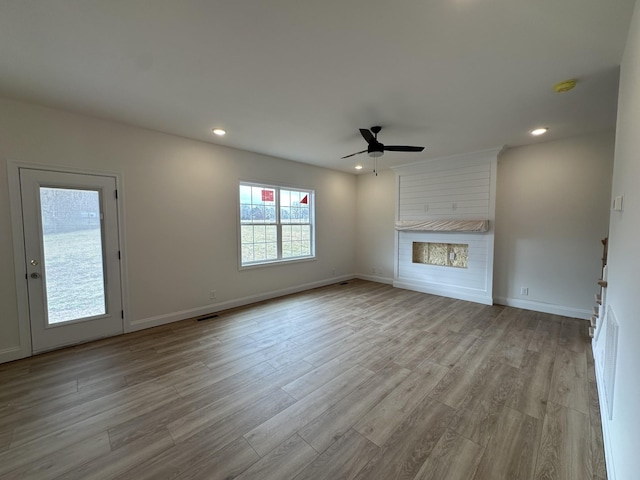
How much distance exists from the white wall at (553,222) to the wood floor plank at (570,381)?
149 cm

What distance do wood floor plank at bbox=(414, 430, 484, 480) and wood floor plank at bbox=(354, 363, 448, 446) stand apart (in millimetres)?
278

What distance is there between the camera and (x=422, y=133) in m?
3.69

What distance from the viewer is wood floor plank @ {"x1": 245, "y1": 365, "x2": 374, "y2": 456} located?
1732 mm

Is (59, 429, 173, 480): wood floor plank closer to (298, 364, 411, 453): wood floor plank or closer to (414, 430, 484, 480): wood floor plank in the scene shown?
(298, 364, 411, 453): wood floor plank

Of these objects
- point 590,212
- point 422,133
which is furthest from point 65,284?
point 590,212

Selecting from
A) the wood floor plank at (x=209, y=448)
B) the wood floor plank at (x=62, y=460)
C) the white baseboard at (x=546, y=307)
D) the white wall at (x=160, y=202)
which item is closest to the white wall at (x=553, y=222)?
the white baseboard at (x=546, y=307)

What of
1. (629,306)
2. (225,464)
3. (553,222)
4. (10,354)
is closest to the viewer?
(629,306)

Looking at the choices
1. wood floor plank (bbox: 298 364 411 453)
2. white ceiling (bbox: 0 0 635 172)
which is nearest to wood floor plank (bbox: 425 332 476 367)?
wood floor plank (bbox: 298 364 411 453)

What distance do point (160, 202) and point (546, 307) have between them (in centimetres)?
603

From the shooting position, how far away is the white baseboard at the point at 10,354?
8.86 feet

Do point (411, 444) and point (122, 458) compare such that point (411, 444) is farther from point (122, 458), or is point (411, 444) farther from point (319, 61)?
point (319, 61)

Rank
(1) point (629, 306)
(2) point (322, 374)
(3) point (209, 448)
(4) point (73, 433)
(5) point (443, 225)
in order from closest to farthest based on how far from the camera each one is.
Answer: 1. (1) point (629, 306)
2. (3) point (209, 448)
3. (4) point (73, 433)
4. (2) point (322, 374)
5. (5) point (443, 225)

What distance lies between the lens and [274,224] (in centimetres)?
511

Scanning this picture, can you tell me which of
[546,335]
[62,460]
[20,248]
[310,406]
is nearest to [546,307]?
[546,335]
